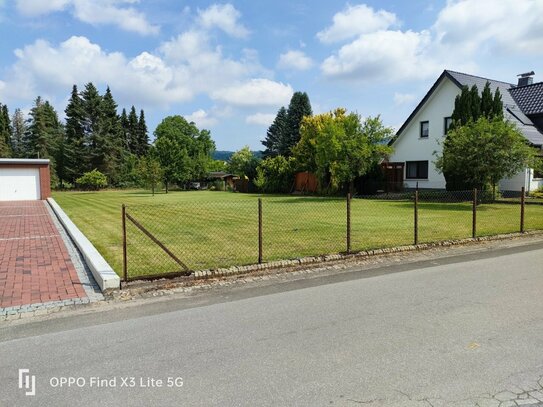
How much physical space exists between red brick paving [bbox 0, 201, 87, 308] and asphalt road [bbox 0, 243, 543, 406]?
1112 mm

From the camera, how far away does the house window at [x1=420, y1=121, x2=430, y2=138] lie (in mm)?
28870

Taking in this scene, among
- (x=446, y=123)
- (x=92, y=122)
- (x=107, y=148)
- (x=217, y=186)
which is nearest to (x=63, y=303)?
(x=446, y=123)

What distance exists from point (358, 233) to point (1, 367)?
885cm

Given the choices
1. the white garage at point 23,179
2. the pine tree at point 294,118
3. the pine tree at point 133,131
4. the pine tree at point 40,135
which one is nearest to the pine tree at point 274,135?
the pine tree at point 294,118

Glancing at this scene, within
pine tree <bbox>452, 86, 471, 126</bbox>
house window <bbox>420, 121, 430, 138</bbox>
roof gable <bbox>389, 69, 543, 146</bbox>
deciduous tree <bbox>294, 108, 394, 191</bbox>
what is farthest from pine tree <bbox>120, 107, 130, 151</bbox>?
pine tree <bbox>452, 86, 471, 126</bbox>

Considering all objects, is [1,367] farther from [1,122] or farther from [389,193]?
[1,122]

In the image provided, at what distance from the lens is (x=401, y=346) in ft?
12.4

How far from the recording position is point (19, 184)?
87.6 feet

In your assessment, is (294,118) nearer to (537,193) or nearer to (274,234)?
(537,193)

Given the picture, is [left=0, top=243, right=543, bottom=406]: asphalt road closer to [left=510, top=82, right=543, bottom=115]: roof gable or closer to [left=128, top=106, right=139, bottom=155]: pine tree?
[left=510, top=82, right=543, bottom=115]: roof gable

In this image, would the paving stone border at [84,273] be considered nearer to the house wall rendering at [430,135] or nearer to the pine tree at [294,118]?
the house wall rendering at [430,135]

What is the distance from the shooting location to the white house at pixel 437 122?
87.5 ft

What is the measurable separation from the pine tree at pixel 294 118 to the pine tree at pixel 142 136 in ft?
113

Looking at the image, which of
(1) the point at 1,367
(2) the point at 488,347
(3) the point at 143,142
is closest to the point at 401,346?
(2) the point at 488,347
